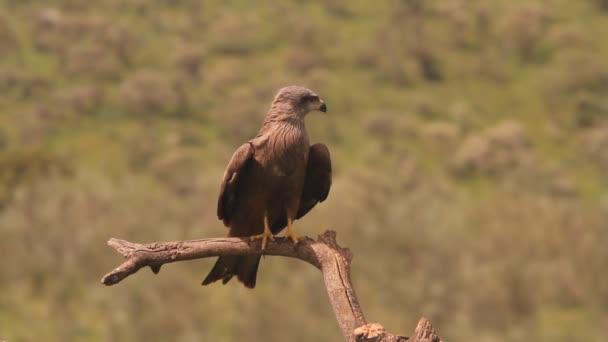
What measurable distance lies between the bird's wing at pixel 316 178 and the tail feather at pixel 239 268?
1.52ft

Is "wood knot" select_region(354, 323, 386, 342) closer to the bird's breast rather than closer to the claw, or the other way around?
the claw

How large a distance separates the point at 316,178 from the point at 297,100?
53 cm

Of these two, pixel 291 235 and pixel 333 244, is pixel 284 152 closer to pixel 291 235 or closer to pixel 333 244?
pixel 291 235

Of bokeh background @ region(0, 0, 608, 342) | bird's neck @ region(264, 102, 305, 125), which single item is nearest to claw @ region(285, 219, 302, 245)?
bird's neck @ region(264, 102, 305, 125)

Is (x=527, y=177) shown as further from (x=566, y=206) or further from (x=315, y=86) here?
(x=315, y=86)

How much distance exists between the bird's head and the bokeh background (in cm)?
1816

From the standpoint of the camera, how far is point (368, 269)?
106ft

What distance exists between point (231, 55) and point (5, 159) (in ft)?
52.2

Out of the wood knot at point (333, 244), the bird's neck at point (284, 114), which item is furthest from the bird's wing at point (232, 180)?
the wood knot at point (333, 244)

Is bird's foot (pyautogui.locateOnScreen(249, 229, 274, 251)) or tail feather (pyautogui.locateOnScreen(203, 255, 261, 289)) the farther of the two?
tail feather (pyautogui.locateOnScreen(203, 255, 261, 289))

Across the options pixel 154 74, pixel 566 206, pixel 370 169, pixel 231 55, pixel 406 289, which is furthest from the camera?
pixel 231 55

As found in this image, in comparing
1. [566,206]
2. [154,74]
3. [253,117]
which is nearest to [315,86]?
[253,117]

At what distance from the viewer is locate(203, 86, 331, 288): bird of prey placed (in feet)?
21.5

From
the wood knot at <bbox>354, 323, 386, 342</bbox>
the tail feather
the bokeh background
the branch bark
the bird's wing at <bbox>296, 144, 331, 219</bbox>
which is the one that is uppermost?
the bokeh background
